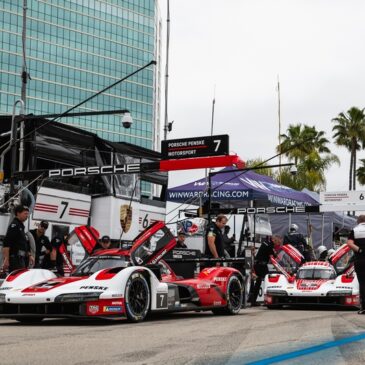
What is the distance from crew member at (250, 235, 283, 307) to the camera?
630 inches

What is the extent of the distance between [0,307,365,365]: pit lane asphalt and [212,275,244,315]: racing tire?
236cm

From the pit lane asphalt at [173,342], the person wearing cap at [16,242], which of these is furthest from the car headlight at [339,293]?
the person wearing cap at [16,242]

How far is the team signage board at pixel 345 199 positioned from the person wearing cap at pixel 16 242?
11498 millimetres

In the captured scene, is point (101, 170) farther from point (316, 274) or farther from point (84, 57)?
point (84, 57)

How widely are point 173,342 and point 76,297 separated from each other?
8.08 ft

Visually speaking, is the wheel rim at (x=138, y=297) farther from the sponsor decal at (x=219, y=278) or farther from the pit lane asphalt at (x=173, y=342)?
the sponsor decal at (x=219, y=278)

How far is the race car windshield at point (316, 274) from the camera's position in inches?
571

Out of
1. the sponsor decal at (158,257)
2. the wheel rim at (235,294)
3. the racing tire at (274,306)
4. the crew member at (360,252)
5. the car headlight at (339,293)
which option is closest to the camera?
the sponsor decal at (158,257)

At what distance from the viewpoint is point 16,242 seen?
11367 mm

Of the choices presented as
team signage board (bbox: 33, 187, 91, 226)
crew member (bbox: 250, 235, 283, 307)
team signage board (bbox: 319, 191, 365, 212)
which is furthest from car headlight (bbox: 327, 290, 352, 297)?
team signage board (bbox: 319, 191, 365, 212)

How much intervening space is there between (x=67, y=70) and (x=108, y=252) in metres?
85.0

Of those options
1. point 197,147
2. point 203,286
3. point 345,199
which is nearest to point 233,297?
point 203,286

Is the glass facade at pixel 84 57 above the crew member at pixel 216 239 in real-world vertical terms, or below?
above

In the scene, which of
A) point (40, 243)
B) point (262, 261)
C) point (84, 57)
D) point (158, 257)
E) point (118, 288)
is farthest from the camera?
point (84, 57)
